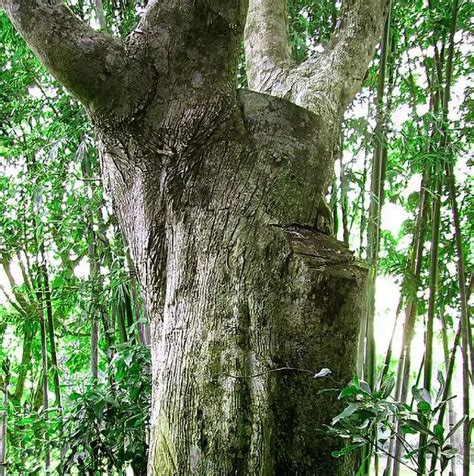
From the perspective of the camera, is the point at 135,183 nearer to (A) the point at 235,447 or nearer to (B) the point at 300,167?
(B) the point at 300,167

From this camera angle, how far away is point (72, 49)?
115 centimetres

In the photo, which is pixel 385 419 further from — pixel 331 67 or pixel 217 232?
pixel 331 67

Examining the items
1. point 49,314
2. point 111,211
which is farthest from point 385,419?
point 49,314

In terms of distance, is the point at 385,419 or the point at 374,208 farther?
the point at 374,208

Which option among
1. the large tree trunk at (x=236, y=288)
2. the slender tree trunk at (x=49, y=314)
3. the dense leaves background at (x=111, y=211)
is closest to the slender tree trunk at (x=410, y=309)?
the dense leaves background at (x=111, y=211)

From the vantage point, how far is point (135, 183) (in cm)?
123

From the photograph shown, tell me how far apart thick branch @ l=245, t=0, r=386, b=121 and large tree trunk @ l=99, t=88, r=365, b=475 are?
35cm

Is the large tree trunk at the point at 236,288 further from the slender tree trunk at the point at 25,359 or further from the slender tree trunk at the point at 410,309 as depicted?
the slender tree trunk at the point at 25,359

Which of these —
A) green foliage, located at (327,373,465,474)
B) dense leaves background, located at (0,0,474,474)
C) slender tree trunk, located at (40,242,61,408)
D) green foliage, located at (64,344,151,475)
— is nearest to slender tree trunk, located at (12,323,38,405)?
dense leaves background, located at (0,0,474,474)

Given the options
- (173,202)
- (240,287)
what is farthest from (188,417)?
(173,202)

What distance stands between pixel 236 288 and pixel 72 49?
58 centimetres

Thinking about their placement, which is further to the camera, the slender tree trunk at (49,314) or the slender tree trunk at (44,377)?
the slender tree trunk at (49,314)

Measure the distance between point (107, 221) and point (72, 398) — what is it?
2.77 ft

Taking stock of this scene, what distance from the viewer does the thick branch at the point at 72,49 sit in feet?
3.79
